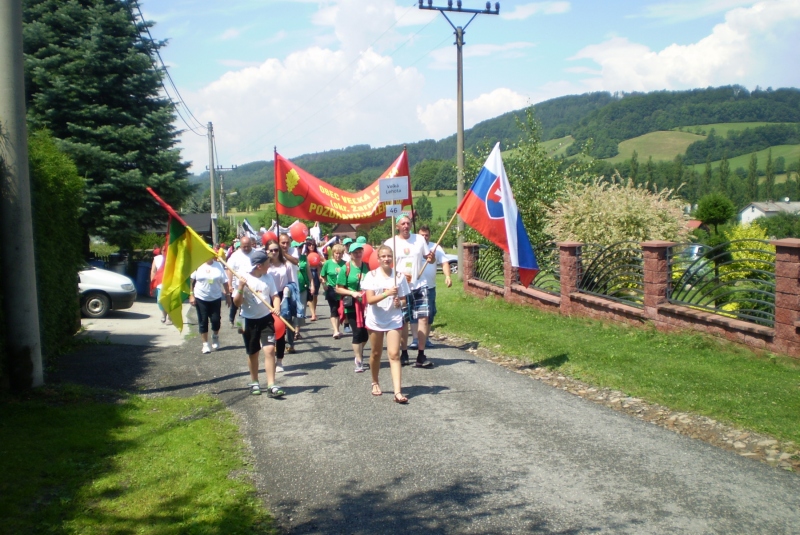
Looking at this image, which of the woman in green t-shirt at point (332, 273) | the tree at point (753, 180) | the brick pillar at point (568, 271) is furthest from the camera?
the tree at point (753, 180)

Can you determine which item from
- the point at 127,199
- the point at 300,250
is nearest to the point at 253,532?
the point at 300,250

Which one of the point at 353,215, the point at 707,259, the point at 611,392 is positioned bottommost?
the point at 611,392

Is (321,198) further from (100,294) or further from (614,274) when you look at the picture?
(100,294)

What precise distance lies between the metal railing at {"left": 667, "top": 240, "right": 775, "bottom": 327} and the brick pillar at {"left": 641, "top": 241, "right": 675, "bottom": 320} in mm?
141

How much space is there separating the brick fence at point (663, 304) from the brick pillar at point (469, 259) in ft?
5.31

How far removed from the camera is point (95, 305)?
16.2 meters

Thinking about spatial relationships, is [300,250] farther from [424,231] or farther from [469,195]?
[469,195]

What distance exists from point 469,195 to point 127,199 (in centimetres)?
1512

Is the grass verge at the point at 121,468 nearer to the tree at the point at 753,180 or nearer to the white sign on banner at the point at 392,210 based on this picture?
the white sign on banner at the point at 392,210

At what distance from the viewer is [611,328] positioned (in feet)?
37.9

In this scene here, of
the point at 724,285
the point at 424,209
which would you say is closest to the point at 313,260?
the point at 724,285

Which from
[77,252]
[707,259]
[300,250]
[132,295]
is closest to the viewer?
[707,259]

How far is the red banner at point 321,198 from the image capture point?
11211 millimetres

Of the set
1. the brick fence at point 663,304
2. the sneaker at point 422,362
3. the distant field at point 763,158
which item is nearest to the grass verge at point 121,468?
the sneaker at point 422,362
